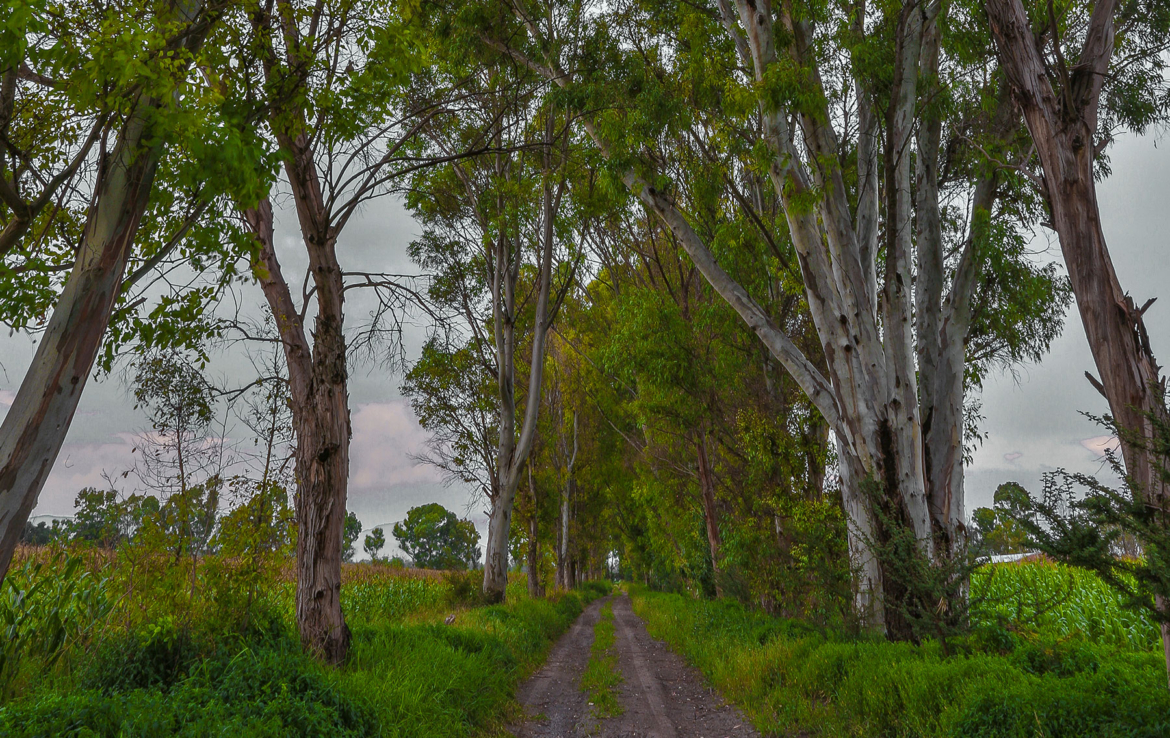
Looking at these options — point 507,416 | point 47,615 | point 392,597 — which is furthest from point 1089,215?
point 392,597

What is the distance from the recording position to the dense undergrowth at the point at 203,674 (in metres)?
3.41

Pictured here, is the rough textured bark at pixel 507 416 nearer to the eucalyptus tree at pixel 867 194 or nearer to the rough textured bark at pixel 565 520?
the eucalyptus tree at pixel 867 194

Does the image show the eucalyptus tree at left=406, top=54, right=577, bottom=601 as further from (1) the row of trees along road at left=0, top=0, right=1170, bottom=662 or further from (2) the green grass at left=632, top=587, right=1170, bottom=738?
(2) the green grass at left=632, top=587, right=1170, bottom=738

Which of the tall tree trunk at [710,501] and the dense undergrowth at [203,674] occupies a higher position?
the tall tree trunk at [710,501]

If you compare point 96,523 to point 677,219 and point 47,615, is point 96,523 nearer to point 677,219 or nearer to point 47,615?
point 47,615

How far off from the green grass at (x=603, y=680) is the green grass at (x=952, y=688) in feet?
4.82

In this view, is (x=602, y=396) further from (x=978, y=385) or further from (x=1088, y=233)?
(x=1088, y=233)

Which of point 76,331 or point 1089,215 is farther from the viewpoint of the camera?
point 1089,215

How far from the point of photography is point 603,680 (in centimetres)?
861

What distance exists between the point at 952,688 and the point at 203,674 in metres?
5.75

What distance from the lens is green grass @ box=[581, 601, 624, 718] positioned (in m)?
7.21

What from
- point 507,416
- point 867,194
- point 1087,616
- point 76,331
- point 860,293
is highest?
point 867,194

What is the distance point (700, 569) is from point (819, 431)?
710 cm

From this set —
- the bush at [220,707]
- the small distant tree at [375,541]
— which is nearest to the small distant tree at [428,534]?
the small distant tree at [375,541]
